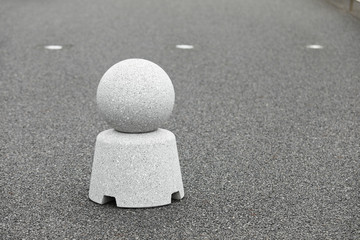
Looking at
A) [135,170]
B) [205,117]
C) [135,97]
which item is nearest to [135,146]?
[135,170]

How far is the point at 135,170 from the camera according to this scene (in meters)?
4.99

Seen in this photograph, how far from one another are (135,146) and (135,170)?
0.60ft

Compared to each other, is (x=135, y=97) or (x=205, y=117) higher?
(x=135, y=97)

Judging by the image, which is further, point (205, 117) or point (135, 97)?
point (205, 117)

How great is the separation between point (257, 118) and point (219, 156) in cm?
163

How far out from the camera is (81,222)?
4734mm

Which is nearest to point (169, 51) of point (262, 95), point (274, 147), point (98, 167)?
point (262, 95)

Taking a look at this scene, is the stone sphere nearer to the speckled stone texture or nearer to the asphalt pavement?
the speckled stone texture

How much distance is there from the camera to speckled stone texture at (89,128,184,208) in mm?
4996

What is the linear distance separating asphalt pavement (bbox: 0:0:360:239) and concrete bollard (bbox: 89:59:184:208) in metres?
0.13

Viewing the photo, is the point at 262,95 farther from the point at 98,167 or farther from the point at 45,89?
the point at 98,167

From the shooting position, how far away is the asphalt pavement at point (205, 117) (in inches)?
191

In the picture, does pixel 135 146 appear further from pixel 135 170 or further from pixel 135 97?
pixel 135 97

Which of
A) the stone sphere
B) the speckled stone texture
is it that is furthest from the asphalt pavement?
the stone sphere
